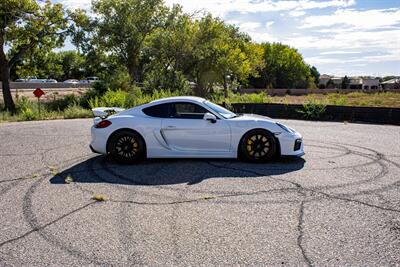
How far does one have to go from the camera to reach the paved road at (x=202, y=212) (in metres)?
3.92

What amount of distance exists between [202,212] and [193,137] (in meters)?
2.89

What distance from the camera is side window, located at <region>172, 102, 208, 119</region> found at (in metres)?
8.00

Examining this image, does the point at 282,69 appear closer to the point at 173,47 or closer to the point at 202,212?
the point at 173,47

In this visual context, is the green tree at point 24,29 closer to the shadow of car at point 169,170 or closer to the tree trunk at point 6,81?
the tree trunk at point 6,81

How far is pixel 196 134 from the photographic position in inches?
309

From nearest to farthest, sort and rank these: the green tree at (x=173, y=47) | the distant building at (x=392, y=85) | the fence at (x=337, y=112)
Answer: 1. the fence at (x=337, y=112)
2. the green tree at (x=173, y=47)
3. the distant building at (x=392, y=85)

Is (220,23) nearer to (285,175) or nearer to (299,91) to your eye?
(285,175)

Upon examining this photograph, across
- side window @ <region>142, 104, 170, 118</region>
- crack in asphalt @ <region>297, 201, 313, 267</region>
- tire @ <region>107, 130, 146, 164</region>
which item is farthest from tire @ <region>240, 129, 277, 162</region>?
crack in asphalt @ <region>297, 201, 313, 267</region>

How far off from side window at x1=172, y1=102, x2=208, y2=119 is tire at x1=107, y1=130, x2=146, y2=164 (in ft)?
2.80

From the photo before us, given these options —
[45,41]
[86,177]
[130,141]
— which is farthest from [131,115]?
[45,41]

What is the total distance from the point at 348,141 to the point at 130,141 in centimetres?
607

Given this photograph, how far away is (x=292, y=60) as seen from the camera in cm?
10931

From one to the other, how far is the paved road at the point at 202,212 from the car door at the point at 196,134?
0.33 metres

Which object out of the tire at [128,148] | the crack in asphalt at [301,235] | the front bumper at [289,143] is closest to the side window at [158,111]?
the tire at [128,148]
